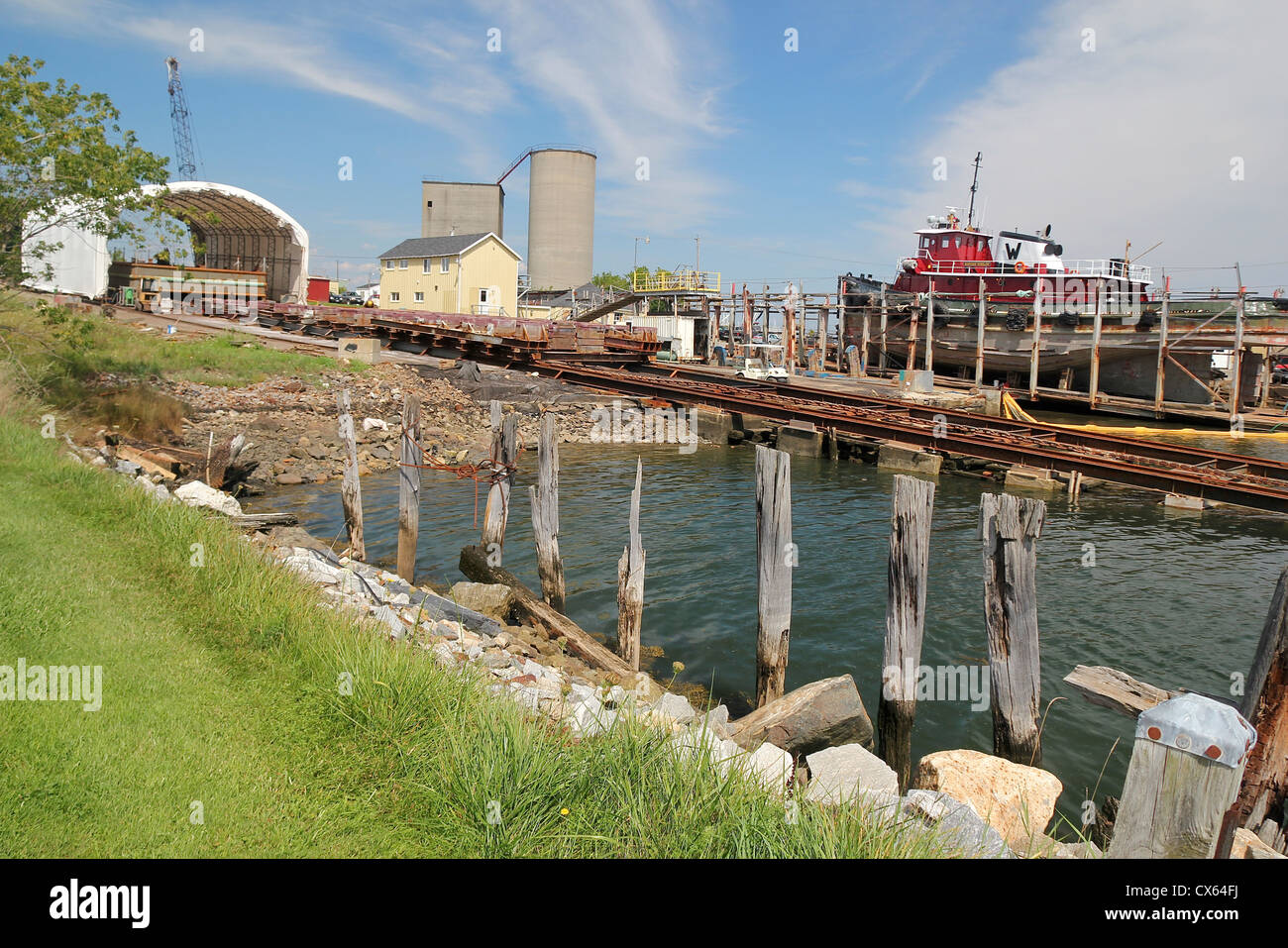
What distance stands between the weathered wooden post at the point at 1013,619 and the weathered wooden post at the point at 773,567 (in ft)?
7.02

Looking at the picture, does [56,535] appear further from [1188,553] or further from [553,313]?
[553,313]

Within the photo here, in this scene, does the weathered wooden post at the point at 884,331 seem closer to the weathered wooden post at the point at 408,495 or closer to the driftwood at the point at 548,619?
the driftwood at the point at 548,619

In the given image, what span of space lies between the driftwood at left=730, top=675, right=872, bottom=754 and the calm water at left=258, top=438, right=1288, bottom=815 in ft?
4.51

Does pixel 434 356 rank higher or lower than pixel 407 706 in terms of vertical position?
higher

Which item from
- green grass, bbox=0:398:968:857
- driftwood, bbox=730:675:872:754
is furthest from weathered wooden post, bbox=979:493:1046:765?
green grass, bbox=0:398:968:857

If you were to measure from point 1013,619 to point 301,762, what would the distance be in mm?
6220

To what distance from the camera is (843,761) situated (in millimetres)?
6879

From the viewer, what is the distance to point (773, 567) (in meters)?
8.98

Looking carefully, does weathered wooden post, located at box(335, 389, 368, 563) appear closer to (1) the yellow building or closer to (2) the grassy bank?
(2) the grassy bank

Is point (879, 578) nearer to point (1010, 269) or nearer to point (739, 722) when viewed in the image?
point (739, 722)

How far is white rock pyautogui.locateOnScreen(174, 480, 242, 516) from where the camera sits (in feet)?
43.3

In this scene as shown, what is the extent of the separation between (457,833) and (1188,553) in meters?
16.5
